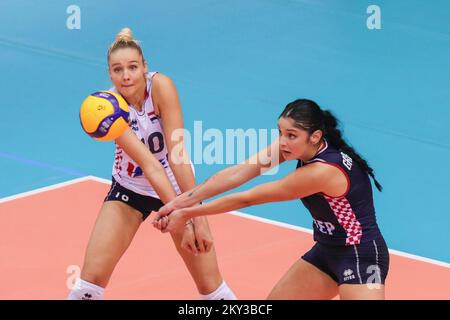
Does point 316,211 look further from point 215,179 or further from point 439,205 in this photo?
point 439,205

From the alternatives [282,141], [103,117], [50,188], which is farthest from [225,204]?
[50,188]

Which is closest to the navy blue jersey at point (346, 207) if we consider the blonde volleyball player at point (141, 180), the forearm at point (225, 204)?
the forearm at point (225, 204)

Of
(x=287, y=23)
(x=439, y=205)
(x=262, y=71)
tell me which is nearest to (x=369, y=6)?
(x=287, y=23)

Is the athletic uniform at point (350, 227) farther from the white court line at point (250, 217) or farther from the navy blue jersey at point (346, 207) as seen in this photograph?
the white court line at point (250, 217)

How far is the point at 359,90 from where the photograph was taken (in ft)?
44.8

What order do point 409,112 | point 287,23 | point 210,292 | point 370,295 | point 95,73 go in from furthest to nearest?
point 287,23
point 95,73
point 409,112
point 210,292
point 370,295

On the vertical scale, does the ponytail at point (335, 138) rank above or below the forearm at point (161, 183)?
above

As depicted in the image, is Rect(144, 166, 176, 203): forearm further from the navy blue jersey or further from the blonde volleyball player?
the navy blue jersey

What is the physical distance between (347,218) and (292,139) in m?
0.67

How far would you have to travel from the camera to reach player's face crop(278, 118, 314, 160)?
7281 millimetres

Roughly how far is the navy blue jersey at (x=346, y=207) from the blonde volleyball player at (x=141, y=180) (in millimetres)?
909

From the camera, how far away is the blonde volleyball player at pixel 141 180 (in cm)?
798

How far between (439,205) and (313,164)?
4.01 meters

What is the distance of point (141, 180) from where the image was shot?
8352 millimetres
